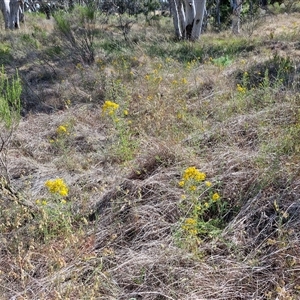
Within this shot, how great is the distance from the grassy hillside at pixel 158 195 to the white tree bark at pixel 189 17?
3.65m

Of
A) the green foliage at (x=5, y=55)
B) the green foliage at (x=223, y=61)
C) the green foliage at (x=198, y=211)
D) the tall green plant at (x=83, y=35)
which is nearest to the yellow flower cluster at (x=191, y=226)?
the green foliage at (x=198, y=211)

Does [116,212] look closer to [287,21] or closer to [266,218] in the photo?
[266,218]

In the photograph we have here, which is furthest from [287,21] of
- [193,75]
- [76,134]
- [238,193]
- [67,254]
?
[67,254]

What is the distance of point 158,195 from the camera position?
234 cm

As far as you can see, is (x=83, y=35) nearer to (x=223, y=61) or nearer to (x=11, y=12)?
(x=223, y=61)

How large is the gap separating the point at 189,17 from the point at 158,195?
21.9 feet

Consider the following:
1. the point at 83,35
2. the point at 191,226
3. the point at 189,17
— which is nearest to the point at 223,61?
the point at 83,35

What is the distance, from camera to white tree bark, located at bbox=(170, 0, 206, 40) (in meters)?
7.79

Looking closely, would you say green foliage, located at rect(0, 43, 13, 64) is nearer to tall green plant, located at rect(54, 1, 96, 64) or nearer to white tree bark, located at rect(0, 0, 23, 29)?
tall green plant, located at rect(54, 1, 96, 64)

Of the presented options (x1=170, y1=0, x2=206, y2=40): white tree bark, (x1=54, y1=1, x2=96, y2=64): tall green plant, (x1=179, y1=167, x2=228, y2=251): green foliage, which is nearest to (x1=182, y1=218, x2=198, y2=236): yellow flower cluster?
(x1=179, y1=167, x2=228, y2=251): green foliage

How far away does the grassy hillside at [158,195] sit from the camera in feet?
5.65

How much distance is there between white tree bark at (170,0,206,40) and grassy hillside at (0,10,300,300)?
3651mm

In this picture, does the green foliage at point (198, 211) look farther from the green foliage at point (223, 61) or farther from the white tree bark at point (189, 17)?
the white tree bark at point (189, 17)

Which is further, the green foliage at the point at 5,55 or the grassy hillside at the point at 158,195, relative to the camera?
the green foliage at the point at 5,55
